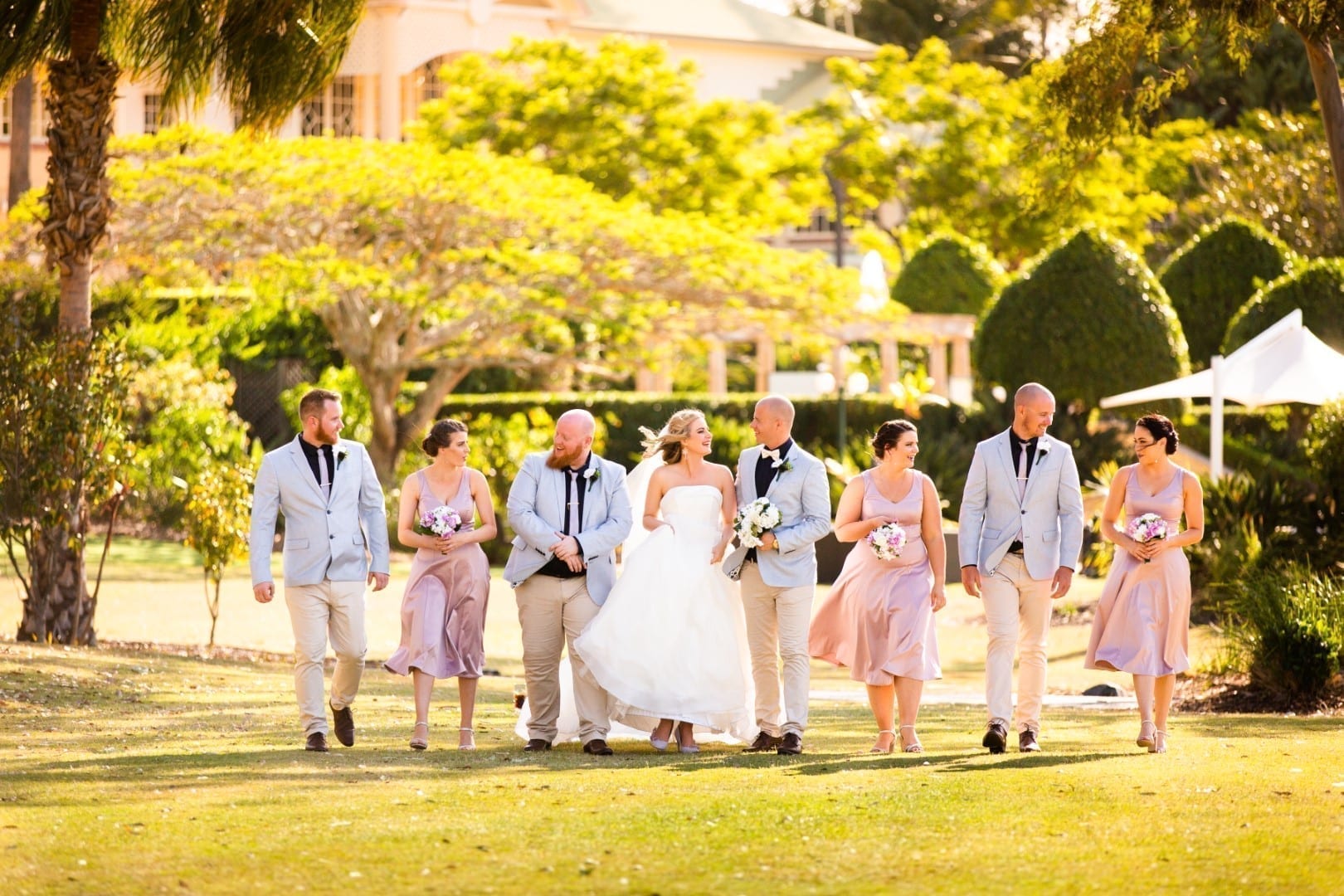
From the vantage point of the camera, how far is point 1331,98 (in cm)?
1448

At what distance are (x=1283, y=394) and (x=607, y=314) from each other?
461 inches

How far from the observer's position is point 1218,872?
6422mm

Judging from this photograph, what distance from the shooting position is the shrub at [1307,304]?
2445 centimetres

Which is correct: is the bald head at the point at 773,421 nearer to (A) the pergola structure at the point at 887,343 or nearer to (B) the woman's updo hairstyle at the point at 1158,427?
(B) the woman's updo hairstyle at the point at 1158,427

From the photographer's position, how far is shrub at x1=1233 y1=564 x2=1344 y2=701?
42.4ft

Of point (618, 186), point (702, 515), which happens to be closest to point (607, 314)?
point (618, 186)

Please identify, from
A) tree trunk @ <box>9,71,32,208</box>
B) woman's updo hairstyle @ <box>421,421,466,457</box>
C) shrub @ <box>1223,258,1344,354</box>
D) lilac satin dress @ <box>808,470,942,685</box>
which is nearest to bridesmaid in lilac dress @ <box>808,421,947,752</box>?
lilac satin dress @ <box>808,470,942,685</box>

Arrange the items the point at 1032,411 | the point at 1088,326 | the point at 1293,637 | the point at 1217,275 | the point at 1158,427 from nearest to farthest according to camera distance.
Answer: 1. the point at 1032,411
2. the point at 1158,427
3. the point at 1293,637
4. the point at 1088,326
5. the point at 1217,275

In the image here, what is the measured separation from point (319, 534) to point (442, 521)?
61 centimetres

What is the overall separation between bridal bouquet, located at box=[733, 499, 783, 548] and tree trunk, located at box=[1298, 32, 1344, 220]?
6.76 metres

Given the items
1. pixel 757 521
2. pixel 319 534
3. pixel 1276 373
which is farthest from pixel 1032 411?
pixel 1276 373

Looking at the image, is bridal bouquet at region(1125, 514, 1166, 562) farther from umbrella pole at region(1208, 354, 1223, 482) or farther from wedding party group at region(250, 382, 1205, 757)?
umbrella pole at region(1208, 354, 1223, 482)

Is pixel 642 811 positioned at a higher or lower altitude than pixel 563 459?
lower

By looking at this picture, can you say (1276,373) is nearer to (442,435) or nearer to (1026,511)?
(1026,511)
